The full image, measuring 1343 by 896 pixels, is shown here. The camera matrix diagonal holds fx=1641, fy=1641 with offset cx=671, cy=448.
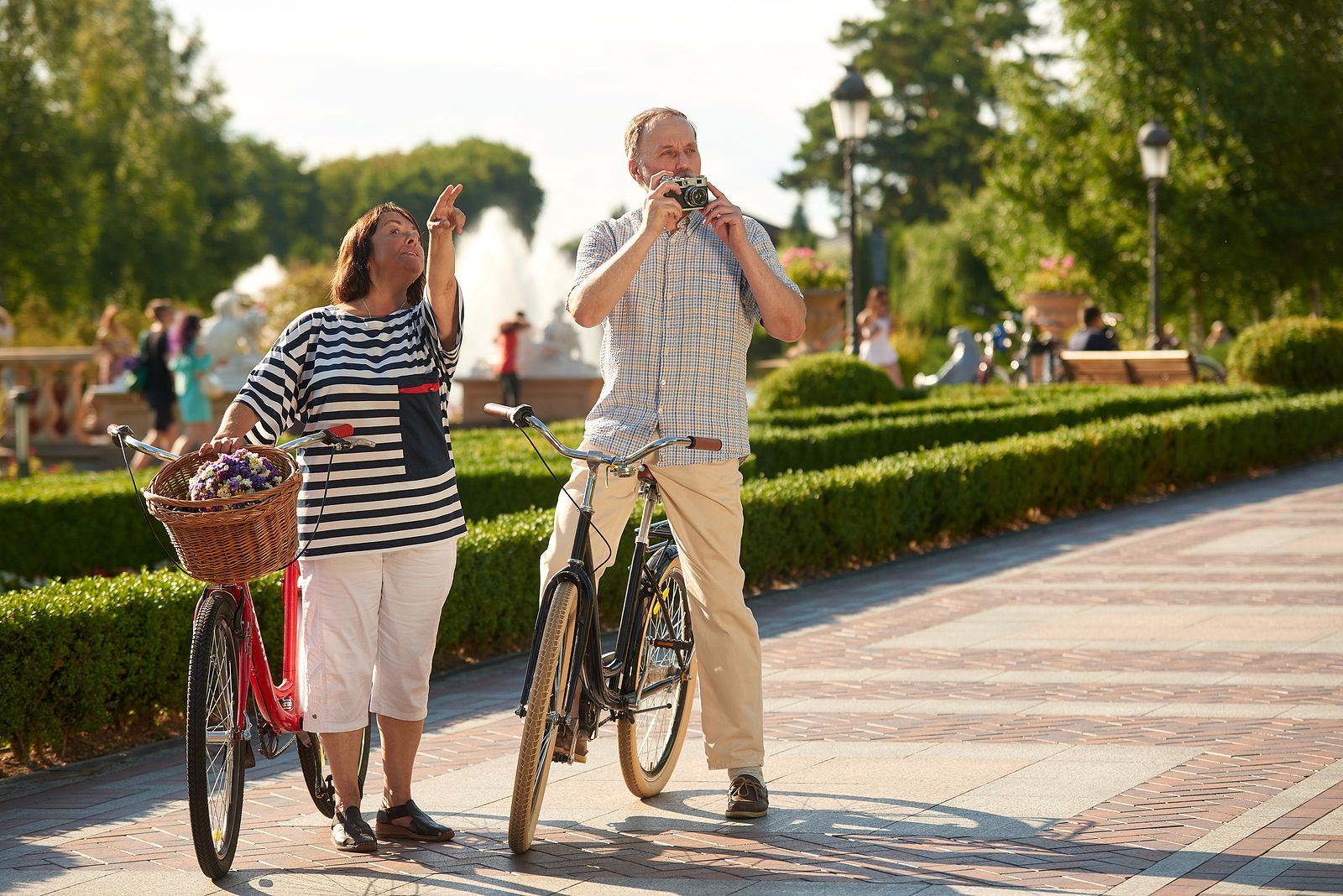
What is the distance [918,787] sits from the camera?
4680mm

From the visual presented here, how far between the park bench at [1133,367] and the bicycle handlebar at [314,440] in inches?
642

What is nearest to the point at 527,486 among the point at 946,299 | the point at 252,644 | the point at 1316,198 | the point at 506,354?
the point at 252,644

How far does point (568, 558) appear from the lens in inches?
166

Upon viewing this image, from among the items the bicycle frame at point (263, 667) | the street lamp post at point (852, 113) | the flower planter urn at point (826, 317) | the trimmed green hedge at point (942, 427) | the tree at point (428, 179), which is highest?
the tree at point (428, 179)

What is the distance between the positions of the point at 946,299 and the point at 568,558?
45.7m

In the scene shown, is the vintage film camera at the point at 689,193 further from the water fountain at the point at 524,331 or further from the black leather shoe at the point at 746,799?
the water fountain at the point at 524,331

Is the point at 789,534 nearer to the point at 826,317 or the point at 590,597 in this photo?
the point at 590,597

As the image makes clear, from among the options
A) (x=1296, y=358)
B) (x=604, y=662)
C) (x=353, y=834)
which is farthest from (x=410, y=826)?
(x=1296, y=358)

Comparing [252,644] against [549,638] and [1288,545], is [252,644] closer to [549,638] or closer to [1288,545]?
[549,638]

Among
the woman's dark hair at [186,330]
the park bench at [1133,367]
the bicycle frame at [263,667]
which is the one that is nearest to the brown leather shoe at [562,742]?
the bicycle frame at [263,667]

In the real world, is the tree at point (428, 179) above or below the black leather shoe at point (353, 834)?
above

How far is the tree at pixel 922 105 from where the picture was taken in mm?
55094

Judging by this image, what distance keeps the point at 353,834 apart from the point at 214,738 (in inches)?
17.9

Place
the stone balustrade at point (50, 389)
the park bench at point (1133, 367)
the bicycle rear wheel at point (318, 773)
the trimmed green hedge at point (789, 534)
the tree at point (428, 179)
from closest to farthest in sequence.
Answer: the bicycle rear wheel at point (318, 773) → the trimmed green hedge at point (789, 534) → the park bench at point (1133, 367) → the stone balustrade at point (50, 389) → the tree at point (428, 179)
